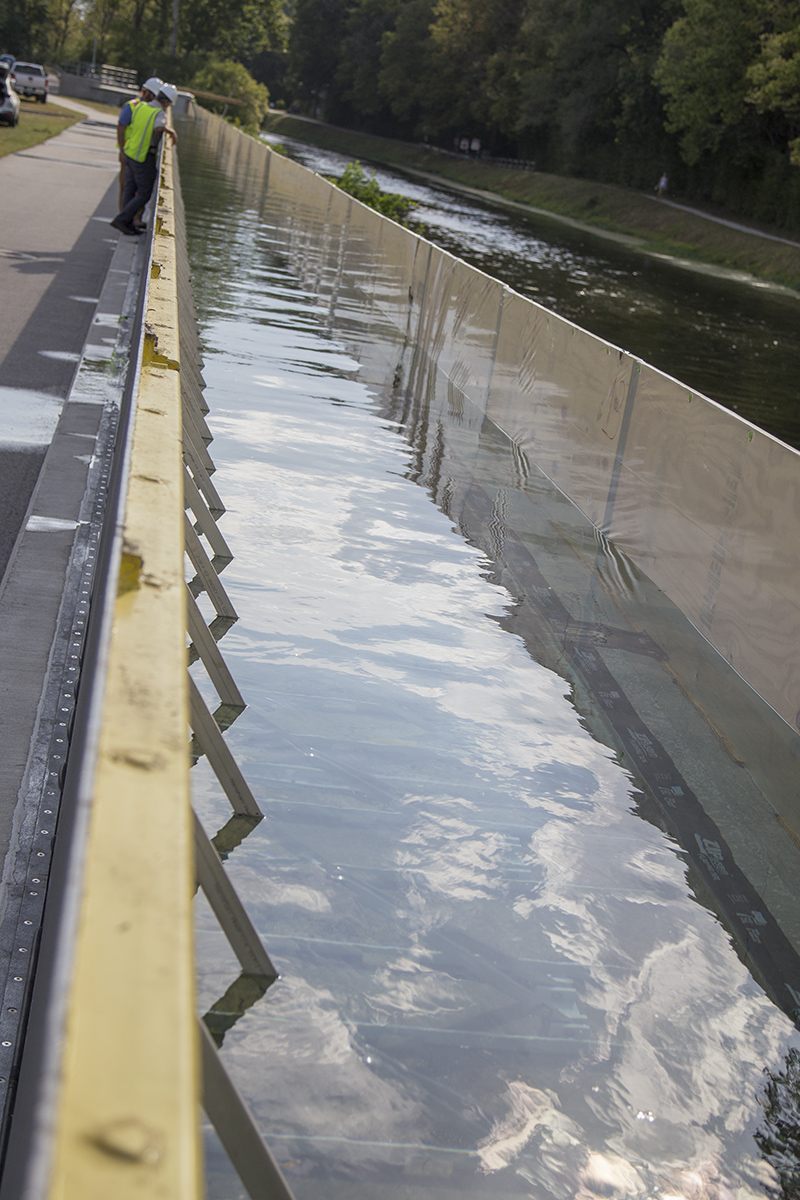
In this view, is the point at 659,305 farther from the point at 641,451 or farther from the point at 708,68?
the point at 708,68

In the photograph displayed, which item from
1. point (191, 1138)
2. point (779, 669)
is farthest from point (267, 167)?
point (191, 1138)

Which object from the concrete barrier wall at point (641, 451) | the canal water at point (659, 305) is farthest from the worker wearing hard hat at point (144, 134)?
the canal water at point (659, 305)

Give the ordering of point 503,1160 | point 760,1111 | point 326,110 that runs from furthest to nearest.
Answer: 1. point 326,110
2. point 760,1111
3. point 503,1160

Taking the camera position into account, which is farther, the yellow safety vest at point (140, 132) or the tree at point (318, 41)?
the tree at point (318, 41)

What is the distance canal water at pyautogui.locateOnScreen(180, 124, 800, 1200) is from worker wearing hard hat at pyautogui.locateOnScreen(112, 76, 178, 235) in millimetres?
8698

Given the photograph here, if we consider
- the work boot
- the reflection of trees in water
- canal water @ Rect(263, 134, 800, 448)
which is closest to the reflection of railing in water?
the reflection of trees in water

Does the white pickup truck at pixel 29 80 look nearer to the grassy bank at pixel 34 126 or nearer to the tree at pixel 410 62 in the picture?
the grassy bank at pixel 34 126

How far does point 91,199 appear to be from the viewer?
2162 cm

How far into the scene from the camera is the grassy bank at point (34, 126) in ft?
99.4

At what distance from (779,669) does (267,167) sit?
23.5 meters

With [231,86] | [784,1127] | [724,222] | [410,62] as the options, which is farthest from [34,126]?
[410,62]

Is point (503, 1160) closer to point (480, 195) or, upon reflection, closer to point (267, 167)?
point (267, 167)

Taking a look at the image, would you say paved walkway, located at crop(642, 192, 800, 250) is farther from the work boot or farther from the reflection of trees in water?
the reflection of trees in water

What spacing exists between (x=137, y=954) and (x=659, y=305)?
102ft
